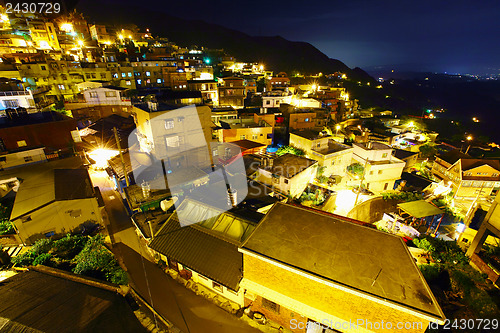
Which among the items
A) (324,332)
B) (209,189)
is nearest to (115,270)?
(209,189)

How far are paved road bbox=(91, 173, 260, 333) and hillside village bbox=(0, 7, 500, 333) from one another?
98 mm

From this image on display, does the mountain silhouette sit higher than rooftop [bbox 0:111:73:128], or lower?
higher

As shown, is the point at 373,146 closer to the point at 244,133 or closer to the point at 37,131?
the point at 244,133

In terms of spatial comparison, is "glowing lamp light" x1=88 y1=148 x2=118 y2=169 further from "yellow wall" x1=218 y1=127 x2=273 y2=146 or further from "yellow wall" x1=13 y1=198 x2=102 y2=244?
"yellow wall" x1=218 y1=127 x2=273 y2=146

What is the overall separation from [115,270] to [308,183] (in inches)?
702

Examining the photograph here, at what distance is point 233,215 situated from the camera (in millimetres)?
12859

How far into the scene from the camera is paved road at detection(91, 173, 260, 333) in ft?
34.6

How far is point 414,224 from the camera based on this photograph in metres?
18.2

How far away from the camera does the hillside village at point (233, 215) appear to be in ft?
27.8

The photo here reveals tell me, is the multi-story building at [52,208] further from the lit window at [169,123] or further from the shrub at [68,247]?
the lit window at [169,123]

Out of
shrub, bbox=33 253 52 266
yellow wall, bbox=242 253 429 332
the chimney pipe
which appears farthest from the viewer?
the chimney pipe

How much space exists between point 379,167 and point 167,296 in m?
24.3

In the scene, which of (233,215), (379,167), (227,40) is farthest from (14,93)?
(227,40)

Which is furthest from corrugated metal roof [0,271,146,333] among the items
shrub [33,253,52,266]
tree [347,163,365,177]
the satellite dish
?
tree [347,163,365,177]
